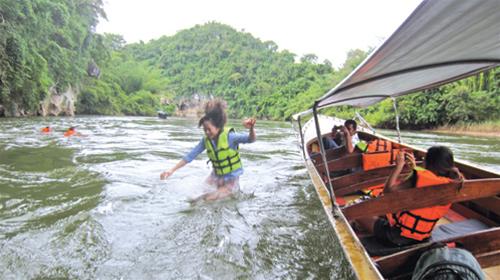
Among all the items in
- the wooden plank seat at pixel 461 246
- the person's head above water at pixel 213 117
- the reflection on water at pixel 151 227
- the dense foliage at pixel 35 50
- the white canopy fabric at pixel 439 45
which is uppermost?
the dense foliage at pixel 35 50

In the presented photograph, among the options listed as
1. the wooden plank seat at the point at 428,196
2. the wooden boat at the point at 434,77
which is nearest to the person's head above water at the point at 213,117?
the wooden boat at the point at 434,77

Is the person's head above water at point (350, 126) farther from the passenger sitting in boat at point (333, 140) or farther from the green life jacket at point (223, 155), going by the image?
the green life jacket at point (223, 155)

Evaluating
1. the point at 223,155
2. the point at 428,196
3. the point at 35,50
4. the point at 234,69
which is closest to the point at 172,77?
the point at 234,69

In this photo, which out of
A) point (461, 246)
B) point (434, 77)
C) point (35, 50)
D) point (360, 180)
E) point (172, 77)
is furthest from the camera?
point (172, 77)

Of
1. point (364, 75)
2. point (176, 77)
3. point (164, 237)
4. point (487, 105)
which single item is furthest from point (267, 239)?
point (176, 77)

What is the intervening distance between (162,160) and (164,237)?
4047 millimetres

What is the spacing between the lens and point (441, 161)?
199cm

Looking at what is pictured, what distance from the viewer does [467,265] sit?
57.9 inches

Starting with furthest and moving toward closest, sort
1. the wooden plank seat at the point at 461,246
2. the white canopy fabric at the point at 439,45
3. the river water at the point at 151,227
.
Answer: the river water at the point at 151,227 → the wooden plank seat at the point at 461,246 → the white canopy fabric at the point at 439,45

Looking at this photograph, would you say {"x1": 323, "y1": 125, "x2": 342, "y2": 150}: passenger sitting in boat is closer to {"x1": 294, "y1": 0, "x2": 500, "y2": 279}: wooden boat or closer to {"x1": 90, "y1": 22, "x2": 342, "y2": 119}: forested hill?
{"x1": 294, "y1": 0, "x2": 500, "y2": 279}: wooden boat

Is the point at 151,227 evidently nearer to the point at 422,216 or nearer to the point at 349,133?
the point at 422,216

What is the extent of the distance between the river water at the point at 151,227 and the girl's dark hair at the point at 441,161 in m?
0.94

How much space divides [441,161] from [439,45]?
70 cm

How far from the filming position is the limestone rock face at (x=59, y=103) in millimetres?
21277
